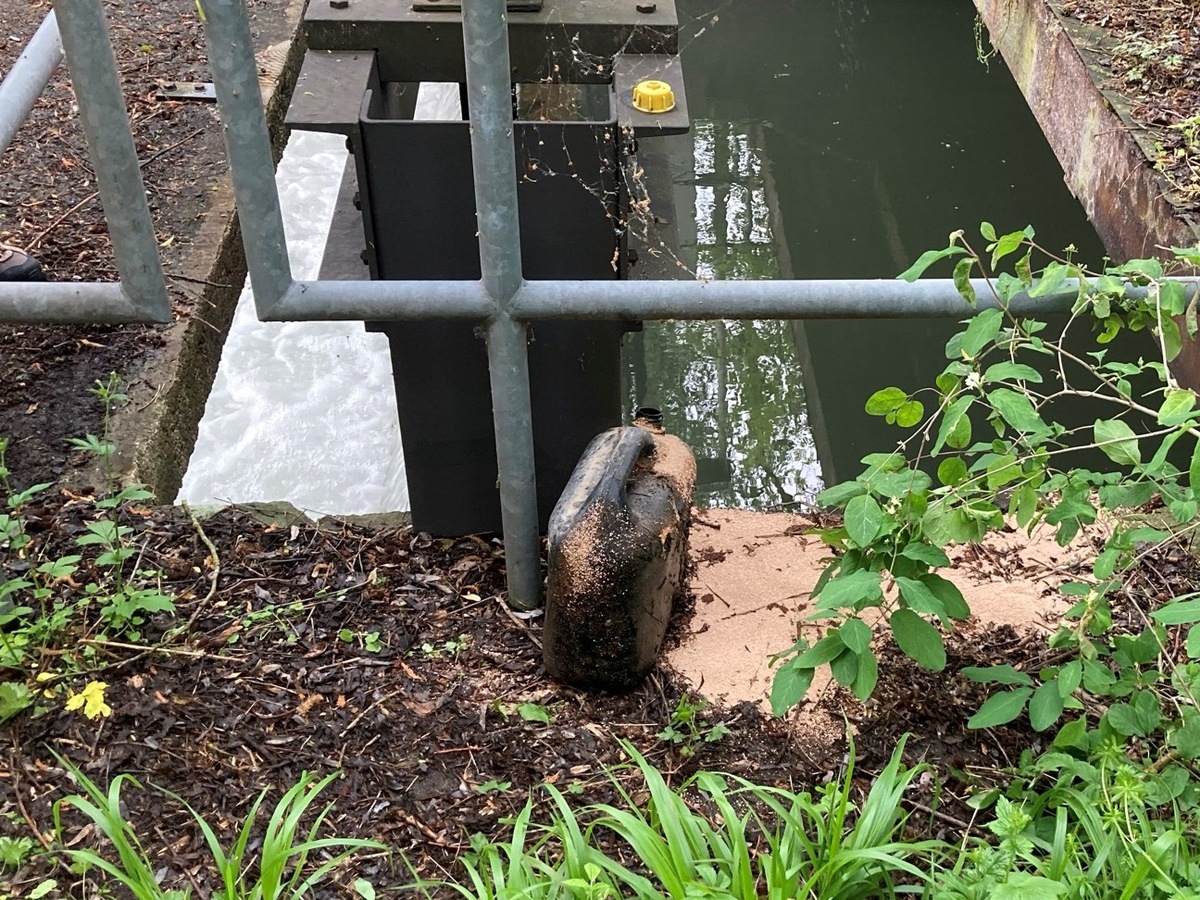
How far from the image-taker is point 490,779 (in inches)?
83.7

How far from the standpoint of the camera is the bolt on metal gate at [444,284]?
6.08 feet

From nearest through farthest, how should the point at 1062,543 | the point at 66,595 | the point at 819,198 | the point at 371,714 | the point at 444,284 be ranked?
the point at 1062,543
the point at 444,284
the point at 371,714
the point at 66,595
the point at 819,198

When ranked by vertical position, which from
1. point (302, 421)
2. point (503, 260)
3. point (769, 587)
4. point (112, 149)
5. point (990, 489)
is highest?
point (112, 149)

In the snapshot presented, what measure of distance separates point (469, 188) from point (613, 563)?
3.15 feet

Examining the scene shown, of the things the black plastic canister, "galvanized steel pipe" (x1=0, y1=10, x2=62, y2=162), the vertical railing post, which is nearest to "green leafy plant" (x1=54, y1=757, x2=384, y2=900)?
the black plastic canister

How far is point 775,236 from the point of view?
23.5 ft

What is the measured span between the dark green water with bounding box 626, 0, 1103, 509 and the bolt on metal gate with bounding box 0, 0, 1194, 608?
1.36 metres

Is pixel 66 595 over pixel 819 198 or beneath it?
over

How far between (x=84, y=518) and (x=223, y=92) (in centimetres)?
122

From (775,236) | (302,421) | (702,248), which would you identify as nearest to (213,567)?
(302,421)

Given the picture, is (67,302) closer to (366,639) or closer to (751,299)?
(366,639)

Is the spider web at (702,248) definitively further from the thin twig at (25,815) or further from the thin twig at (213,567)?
the thin twig at (25,815)

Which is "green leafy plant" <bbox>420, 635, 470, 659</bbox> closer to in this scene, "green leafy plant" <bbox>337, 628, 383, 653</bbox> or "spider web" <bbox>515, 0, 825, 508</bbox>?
"green leafy plant" <bbox>337, 628, 383, 653</bbox>

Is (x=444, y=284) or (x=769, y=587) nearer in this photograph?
(x=444, y=284)
